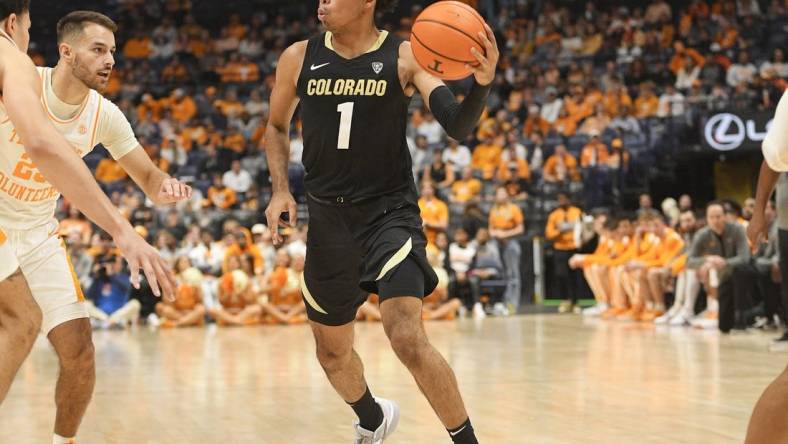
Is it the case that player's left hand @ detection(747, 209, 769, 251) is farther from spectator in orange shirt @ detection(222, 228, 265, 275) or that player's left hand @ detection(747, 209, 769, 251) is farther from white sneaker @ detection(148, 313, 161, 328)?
white sneaker @ detection(148, 313, 161, 328)

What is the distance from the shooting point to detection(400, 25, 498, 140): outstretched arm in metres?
4.67

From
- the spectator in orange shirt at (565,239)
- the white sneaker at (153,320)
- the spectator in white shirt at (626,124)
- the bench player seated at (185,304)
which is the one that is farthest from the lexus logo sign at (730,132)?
the white sneaker at (153,320)

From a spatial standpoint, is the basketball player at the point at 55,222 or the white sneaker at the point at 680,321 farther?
the white sneaker at the point at 680,321

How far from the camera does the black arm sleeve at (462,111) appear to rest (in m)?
4.71

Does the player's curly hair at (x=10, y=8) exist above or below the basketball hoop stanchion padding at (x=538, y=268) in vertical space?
above

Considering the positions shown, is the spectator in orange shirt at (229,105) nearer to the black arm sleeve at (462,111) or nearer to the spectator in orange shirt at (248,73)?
the spectator in orange shirt at (248,73)

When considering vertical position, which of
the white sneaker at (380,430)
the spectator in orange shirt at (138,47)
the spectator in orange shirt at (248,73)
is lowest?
the white sneaker at (380,430)

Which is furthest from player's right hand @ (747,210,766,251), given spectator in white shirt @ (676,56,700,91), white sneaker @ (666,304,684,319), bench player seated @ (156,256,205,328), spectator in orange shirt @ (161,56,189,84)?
spectator in orange shirt @ (161,56,189,84)

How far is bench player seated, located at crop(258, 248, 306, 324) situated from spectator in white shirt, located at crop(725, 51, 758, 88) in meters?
10.0

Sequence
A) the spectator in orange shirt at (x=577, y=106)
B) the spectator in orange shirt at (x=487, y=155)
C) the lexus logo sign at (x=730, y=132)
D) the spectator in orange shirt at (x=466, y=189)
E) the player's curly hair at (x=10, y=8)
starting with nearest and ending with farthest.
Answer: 1. the player's curly hair at (x=10, y=8)
2. the spectator in orange shirt at (x=466, y=189)
3. the lexus logo sign at (x=730, y=132)
4. the spectator in orange shirt at (x=487, y=155)
5. the spectator in orange shirt at (x=577, y=106)

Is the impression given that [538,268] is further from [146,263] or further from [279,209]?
[146,263]

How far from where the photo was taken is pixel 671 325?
14.6m

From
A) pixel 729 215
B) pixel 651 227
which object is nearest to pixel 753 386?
pixel 729 215

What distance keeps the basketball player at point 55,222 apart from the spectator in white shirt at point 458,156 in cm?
1478
